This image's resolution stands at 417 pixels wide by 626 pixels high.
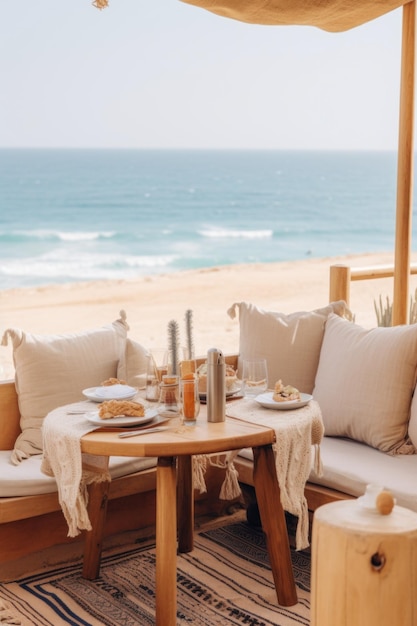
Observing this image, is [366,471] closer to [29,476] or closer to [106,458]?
[106,458]

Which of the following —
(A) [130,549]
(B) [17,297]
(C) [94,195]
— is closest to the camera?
(A) [130,549]

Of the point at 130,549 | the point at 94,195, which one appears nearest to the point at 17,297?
the point at 94,195

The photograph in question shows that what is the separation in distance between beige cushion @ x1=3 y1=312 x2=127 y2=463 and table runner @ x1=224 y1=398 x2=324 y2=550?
0.81 meters

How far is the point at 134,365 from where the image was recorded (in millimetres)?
3506

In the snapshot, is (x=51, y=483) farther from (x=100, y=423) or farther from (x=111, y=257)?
(x=111, y=257)

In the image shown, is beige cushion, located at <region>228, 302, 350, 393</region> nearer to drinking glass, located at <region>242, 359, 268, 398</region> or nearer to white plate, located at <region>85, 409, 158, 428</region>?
drinking glass, located at <region>242, 359, 268, 398</region>

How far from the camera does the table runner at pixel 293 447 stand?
8.67 ft

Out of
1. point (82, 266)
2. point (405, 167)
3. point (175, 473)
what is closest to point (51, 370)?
point (175, 473)

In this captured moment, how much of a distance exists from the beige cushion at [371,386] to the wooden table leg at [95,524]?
969 millimetres

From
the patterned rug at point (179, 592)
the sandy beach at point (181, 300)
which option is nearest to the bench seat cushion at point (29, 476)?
the patterned rug at point (179, 592)

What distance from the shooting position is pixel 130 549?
10.7 feet

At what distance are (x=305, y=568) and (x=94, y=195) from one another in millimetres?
25094

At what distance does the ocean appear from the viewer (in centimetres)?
2100

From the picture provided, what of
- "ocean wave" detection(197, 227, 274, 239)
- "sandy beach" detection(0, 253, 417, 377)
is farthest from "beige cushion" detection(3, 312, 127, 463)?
"ocean wave" detection(197, 227, 274, 239)
